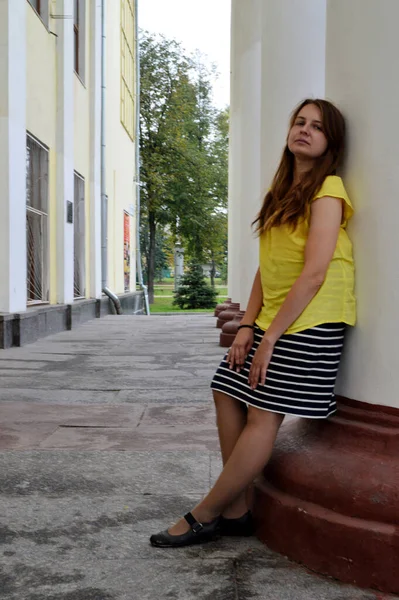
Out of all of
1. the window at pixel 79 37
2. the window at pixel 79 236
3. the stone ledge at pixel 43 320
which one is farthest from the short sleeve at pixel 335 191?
the window at pixel 79 37

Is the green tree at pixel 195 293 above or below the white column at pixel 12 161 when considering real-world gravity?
below

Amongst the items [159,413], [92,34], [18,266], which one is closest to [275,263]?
[159,413]

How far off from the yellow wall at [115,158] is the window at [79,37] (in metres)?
4.00

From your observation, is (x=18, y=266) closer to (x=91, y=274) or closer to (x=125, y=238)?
(x=91, y=274)

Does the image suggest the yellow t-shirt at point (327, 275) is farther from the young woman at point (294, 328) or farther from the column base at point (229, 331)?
the column base at point (229, 331)

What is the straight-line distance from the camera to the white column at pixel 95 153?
634 inches

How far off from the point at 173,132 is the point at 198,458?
3254cm

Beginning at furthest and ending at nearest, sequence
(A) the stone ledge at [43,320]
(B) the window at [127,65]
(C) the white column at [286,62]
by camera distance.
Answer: (B) the window at [127,65] < (A) the stone ledge at [43,320] < (C) the white column at [286,62]

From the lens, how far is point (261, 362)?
7.94 ft

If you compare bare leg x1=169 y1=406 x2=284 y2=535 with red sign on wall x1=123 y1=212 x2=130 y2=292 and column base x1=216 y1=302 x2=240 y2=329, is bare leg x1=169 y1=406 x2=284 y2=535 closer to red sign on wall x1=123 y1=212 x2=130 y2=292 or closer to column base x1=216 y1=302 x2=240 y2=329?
column base x1=216 y1=302 x2=240 y2=329

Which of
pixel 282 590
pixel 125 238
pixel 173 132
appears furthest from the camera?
pixel 173 132

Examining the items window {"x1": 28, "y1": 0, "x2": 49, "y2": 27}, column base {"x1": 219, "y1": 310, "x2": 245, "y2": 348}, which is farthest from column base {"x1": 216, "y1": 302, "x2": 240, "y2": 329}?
window {"x1": 28, "y1": 0, "x2": 49, "y2": 27}

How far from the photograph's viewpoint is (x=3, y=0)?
909 centimetres

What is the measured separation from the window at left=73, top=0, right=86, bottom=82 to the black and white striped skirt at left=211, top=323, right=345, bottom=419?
1384 centimetres
